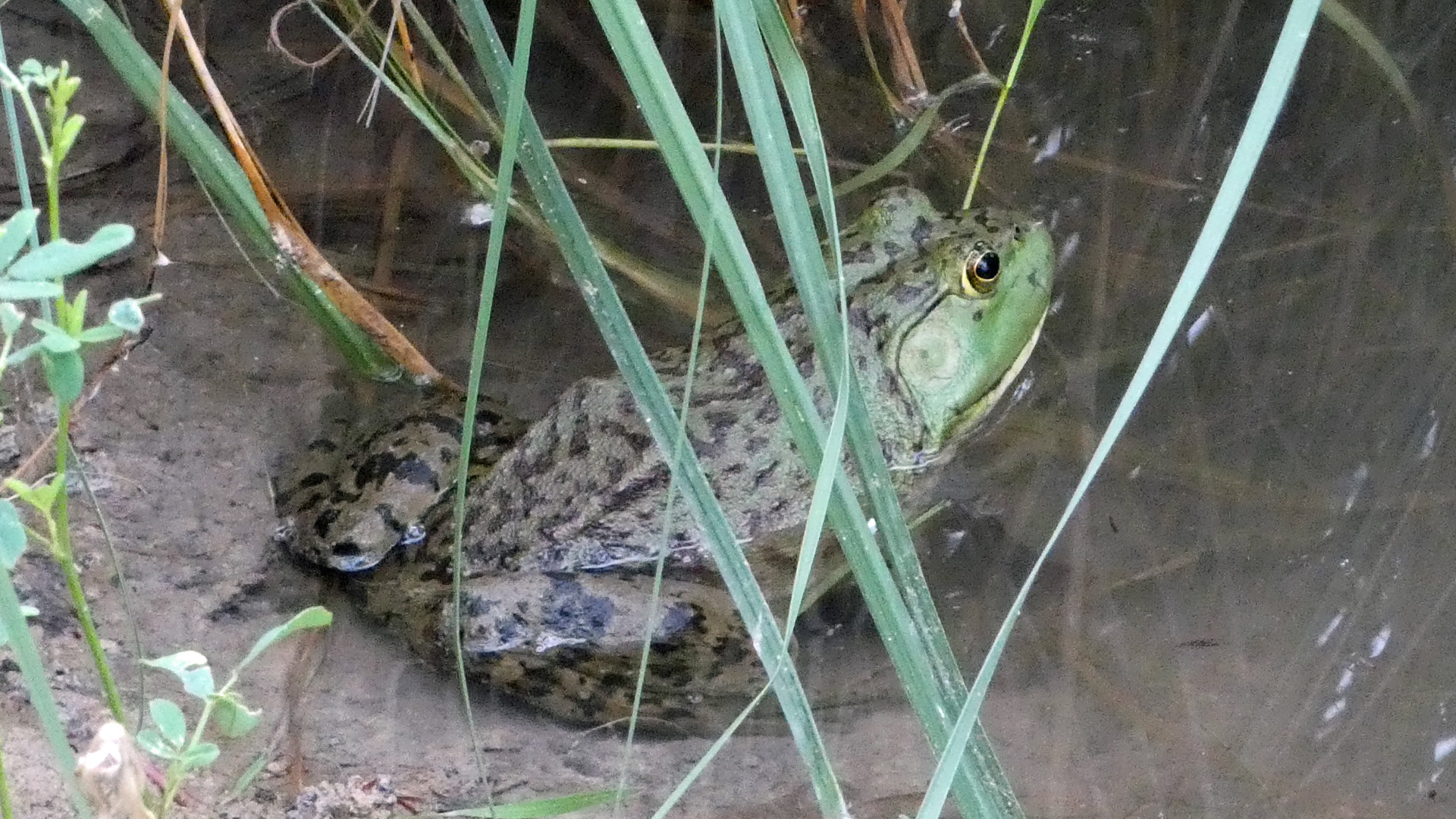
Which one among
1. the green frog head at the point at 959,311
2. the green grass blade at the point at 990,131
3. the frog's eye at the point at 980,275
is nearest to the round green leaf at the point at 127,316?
the green frog head at the point at 959,311

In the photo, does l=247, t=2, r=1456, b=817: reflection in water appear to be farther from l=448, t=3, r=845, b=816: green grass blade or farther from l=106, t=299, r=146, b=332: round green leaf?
l=106, t=299, r=146, b=332: round green leaf

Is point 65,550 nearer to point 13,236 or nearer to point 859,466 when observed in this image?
point 13,236

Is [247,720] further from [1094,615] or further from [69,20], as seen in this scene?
[69,20]

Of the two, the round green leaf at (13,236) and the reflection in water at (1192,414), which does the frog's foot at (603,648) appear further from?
the round green leaf at (13,236)

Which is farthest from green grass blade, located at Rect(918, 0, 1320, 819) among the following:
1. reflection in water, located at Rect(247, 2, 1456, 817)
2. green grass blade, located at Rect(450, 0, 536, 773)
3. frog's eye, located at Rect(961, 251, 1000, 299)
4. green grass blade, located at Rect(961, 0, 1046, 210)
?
green grass blade, located at Rect(961, 0, 1046, 210)

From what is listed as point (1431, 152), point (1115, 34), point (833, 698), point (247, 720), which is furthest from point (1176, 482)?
point (247, 720)

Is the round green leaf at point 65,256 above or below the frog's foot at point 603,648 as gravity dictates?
above
